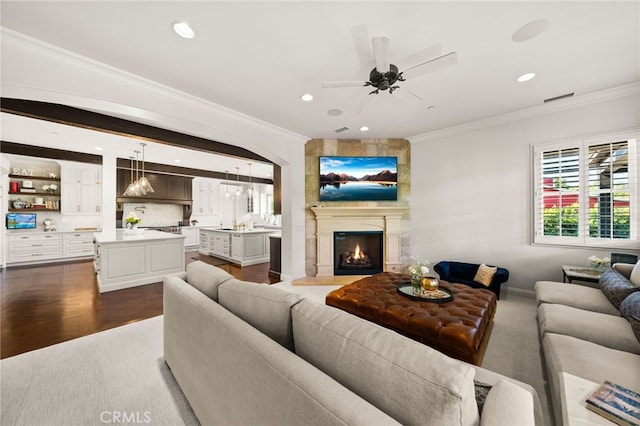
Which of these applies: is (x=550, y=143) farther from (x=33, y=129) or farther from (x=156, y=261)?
(x=33, y=129)

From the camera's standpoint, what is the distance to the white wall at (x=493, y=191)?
10.8 feet

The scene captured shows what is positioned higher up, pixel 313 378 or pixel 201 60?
pixel 201 60

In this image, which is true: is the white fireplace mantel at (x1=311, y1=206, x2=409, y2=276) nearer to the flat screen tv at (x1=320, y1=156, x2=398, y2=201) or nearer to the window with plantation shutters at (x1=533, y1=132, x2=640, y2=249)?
the flat screen tv at (x1=320, y1=156, x2=398, y2=201)

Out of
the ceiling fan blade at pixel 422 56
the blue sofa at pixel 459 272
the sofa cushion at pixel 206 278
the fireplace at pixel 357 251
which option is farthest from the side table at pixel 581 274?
the sofa cushion at pixel 206 278

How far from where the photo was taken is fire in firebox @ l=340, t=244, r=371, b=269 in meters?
4.95

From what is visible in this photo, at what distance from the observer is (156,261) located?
15.0ft

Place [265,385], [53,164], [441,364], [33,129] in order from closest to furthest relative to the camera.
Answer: [441,364] → [265,385] → [33,129] → [53,164]

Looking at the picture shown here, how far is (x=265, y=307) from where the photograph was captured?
4.04 ft

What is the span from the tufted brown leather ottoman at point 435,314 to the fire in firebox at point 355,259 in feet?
7.01

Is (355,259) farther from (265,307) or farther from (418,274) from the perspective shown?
(265,307)

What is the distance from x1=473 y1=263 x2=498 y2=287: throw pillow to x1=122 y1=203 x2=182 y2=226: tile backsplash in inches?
363

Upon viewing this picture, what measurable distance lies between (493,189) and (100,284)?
661 cm

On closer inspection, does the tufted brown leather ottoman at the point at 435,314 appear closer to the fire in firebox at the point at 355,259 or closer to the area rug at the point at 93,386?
the area rug at the point at 93,386

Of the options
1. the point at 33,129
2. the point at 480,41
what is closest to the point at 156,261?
the point at 33,129
